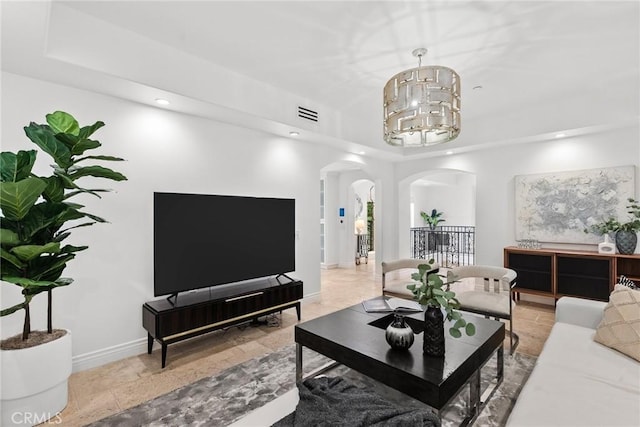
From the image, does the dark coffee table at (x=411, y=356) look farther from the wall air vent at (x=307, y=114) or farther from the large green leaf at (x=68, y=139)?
the wall air vent at (x=307, y=114)

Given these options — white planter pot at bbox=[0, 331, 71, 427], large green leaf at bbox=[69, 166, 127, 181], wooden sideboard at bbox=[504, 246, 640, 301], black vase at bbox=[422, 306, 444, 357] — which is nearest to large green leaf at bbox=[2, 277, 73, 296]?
white planter pot at bbox=[0, 331, 71, 427]

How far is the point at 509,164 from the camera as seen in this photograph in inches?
202

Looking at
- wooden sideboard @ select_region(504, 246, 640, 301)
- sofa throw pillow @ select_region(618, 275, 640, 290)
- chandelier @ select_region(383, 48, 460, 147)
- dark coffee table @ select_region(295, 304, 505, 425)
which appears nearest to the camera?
dark coffee table @ select_region(295, 304, 505, 425)

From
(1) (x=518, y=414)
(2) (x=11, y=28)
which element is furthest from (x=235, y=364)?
(2) (x=11, y=28)

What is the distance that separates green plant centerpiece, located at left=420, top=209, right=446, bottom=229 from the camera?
42.6 feet

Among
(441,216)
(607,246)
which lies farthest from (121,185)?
(441,216)

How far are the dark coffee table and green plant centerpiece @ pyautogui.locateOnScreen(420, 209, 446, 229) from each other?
35.8 feet

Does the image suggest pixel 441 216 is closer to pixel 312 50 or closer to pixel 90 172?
pixel 312 50

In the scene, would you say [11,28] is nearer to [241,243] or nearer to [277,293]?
[241,243]

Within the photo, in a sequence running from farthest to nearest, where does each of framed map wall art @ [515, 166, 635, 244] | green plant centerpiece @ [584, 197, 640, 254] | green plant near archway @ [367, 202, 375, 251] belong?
green plant near archway @ [367, 202, 375, 251] < framed map wall art @ [515, 166, 635, 244] < green plant centerpiece @ [584, 197, 640, 254]

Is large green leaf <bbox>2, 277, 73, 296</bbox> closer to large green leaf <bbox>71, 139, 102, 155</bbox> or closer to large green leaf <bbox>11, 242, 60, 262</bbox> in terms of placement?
large green leaf <bbox>11, 242, 60, 262</bbox>

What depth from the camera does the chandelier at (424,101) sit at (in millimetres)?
2305

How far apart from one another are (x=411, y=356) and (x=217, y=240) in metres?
2.32

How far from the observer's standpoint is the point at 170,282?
3078mm
